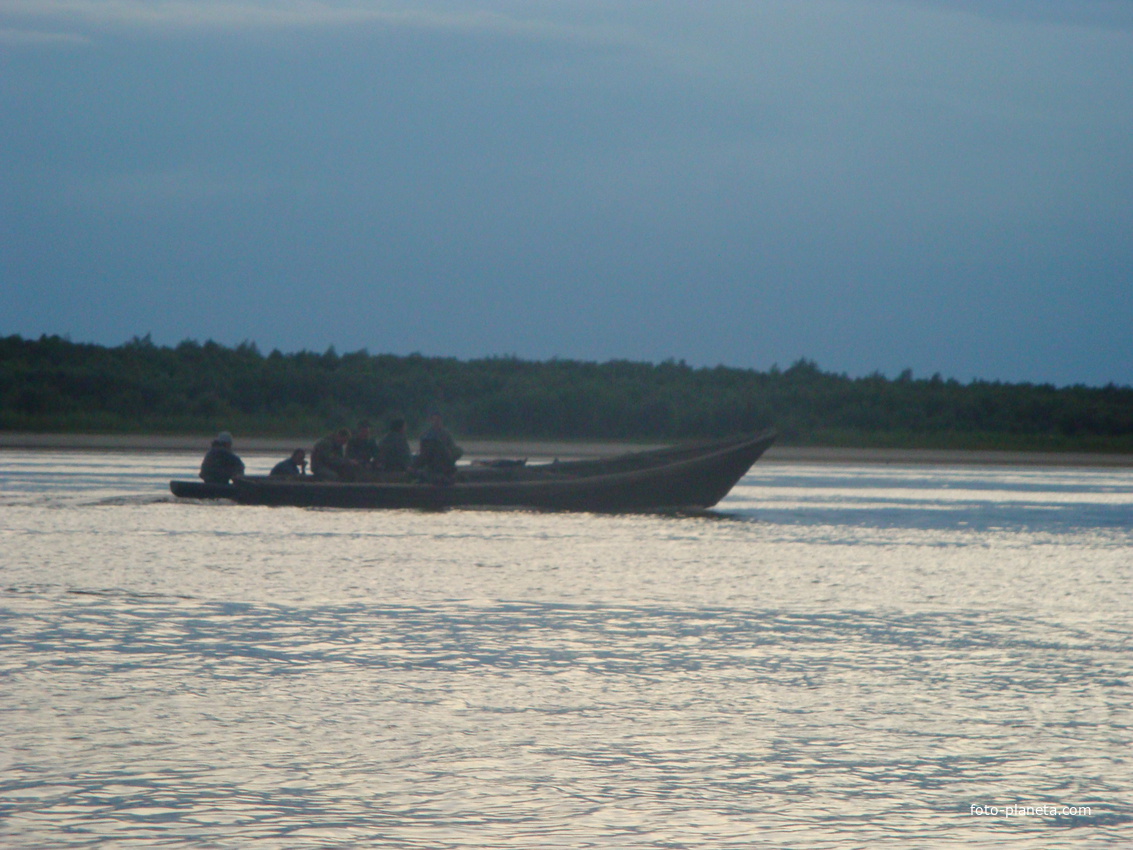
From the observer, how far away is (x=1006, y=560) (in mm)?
Result: 16188

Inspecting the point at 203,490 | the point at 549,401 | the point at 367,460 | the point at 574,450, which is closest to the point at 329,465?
the point at 367,460

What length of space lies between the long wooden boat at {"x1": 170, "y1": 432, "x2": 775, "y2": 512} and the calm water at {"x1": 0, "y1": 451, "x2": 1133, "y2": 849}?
15.2ft

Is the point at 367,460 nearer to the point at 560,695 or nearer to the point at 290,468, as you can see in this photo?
the point at 290,468

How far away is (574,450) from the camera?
42.6m

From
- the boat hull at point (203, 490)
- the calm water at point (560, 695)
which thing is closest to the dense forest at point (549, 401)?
the boat hull at point (203, 490)

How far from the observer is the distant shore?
1654 inches

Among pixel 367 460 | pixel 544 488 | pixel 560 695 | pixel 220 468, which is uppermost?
pixel 367 460

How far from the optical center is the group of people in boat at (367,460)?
22.3 m

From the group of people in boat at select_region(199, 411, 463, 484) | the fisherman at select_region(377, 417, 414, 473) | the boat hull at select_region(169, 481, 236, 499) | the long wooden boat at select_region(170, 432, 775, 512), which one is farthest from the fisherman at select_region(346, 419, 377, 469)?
the boat hull at select_region(169, 481, 236, 499)

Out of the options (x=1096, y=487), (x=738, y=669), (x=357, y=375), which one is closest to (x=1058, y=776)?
(x=738, y=669)

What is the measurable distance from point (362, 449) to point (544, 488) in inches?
130

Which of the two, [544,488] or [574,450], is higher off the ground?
[574,450]

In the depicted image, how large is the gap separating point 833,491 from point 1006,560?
1304cm

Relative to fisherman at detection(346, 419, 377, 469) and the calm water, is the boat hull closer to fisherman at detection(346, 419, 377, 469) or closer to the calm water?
fisherman at detection(346, 419, 377, 469)
